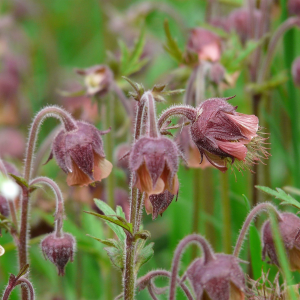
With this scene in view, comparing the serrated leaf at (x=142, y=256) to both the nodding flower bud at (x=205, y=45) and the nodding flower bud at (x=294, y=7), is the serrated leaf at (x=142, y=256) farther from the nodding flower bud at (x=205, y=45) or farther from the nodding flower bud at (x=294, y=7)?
the nodding flower bud at (x=294, y=7)

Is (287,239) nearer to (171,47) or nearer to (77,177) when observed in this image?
(77,177)

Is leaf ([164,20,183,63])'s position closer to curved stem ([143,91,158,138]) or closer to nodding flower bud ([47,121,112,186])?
nodding flower bud ([47,121,112,186])

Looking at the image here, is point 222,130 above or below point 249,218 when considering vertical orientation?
above

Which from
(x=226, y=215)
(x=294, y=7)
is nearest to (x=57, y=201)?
(x=226, y=215)

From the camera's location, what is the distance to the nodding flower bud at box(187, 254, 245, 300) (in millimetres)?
1434

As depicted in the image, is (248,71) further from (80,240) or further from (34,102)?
(34,102)

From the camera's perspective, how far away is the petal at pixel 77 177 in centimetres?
174

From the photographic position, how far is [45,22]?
4871 millimetres

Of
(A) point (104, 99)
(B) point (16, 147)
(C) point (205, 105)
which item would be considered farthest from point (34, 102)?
(C) point (205, 105)

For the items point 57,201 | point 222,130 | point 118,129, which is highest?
point 118,129

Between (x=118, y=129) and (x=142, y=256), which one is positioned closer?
(x=142, y=256)

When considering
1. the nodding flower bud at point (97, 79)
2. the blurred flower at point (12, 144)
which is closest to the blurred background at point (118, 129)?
the blurred flower at point (12, 144)

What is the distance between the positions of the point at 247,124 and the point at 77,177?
0.62m

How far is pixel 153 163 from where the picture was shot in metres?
1.43
